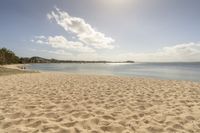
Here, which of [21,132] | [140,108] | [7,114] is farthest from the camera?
[140,108]

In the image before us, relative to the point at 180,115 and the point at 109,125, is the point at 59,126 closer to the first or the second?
the point at 109,125

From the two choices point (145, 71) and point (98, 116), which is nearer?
point (98, 116)

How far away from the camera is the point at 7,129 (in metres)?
3.84

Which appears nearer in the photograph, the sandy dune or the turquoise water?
the sandy dune

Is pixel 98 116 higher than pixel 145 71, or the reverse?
pixel 98 116

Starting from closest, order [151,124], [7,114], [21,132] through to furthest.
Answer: [21,132] < [151,124] < [7,114]

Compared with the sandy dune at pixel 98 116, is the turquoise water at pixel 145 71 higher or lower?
lower

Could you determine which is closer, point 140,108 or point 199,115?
point 199,115

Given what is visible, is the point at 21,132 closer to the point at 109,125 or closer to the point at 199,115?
the point at 109,125

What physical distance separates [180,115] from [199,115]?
0.59 metres

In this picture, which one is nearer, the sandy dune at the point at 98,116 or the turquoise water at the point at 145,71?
the sandy dune at the point at 98,116

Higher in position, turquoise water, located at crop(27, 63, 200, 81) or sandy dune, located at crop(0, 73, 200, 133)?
sandy dune, located at crop(0, 73, 200, 133)

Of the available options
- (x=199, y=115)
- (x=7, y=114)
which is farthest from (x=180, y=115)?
(x=7, y=114)

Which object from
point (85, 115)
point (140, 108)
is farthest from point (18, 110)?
point (140, 108)
